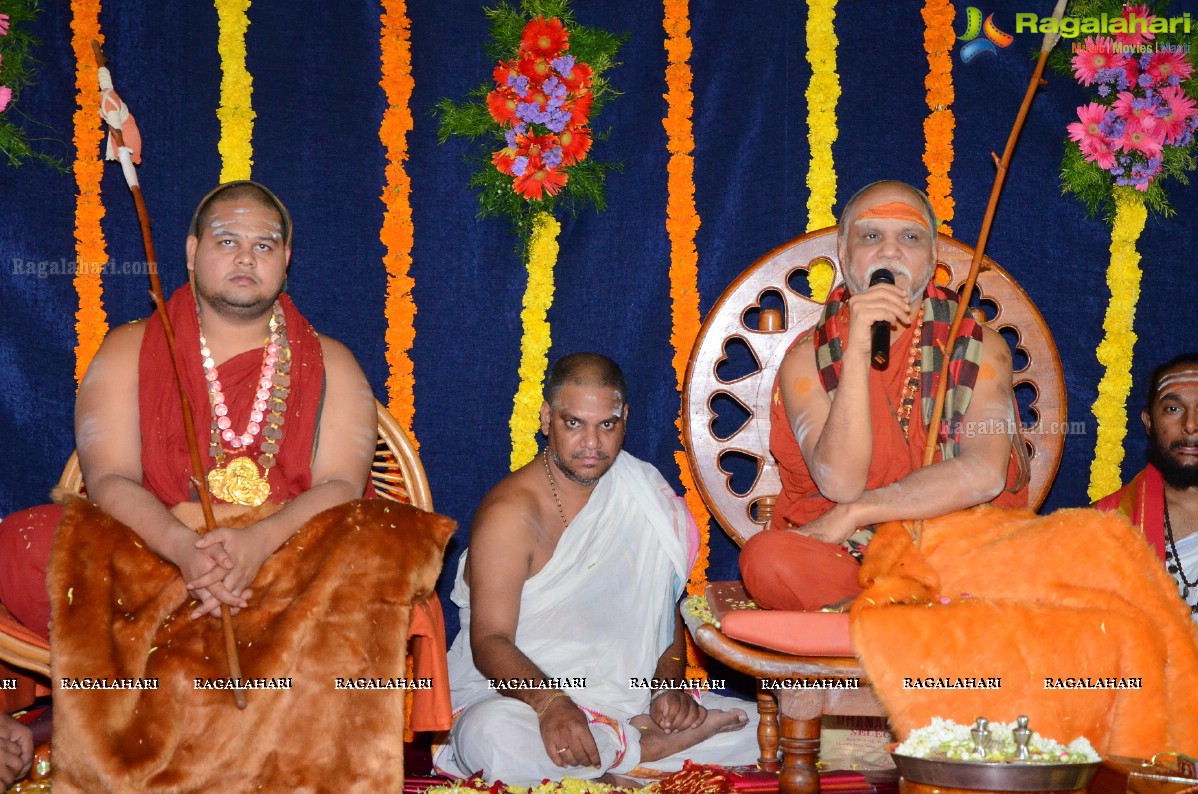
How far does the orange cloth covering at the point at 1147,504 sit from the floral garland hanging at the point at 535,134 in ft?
6.88

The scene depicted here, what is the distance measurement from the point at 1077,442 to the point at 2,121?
4.16 m

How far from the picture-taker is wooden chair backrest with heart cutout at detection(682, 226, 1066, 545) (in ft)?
12.9

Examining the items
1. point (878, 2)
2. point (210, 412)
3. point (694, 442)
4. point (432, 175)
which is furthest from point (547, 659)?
point (878, 2)

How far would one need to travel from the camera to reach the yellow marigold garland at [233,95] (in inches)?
173

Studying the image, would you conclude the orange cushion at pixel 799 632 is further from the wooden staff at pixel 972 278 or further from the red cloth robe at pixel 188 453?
the red cloth robe at pixel 188 453

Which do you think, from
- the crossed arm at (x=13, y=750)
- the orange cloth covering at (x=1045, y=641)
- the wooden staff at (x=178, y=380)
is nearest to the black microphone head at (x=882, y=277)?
the orange cloth covering at (x=1045, y=641)

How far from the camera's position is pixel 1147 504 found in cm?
401

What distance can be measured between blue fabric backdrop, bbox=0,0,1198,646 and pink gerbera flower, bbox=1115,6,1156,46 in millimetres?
253

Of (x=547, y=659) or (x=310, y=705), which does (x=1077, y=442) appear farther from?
(x=310, y=705)

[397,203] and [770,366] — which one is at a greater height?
[397,203]

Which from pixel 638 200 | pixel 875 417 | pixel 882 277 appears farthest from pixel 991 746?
pixel 638 200

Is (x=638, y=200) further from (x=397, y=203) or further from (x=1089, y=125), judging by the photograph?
(x=1089, y=125)

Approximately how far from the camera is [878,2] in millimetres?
4543

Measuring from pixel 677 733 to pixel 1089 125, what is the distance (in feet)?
8.78
